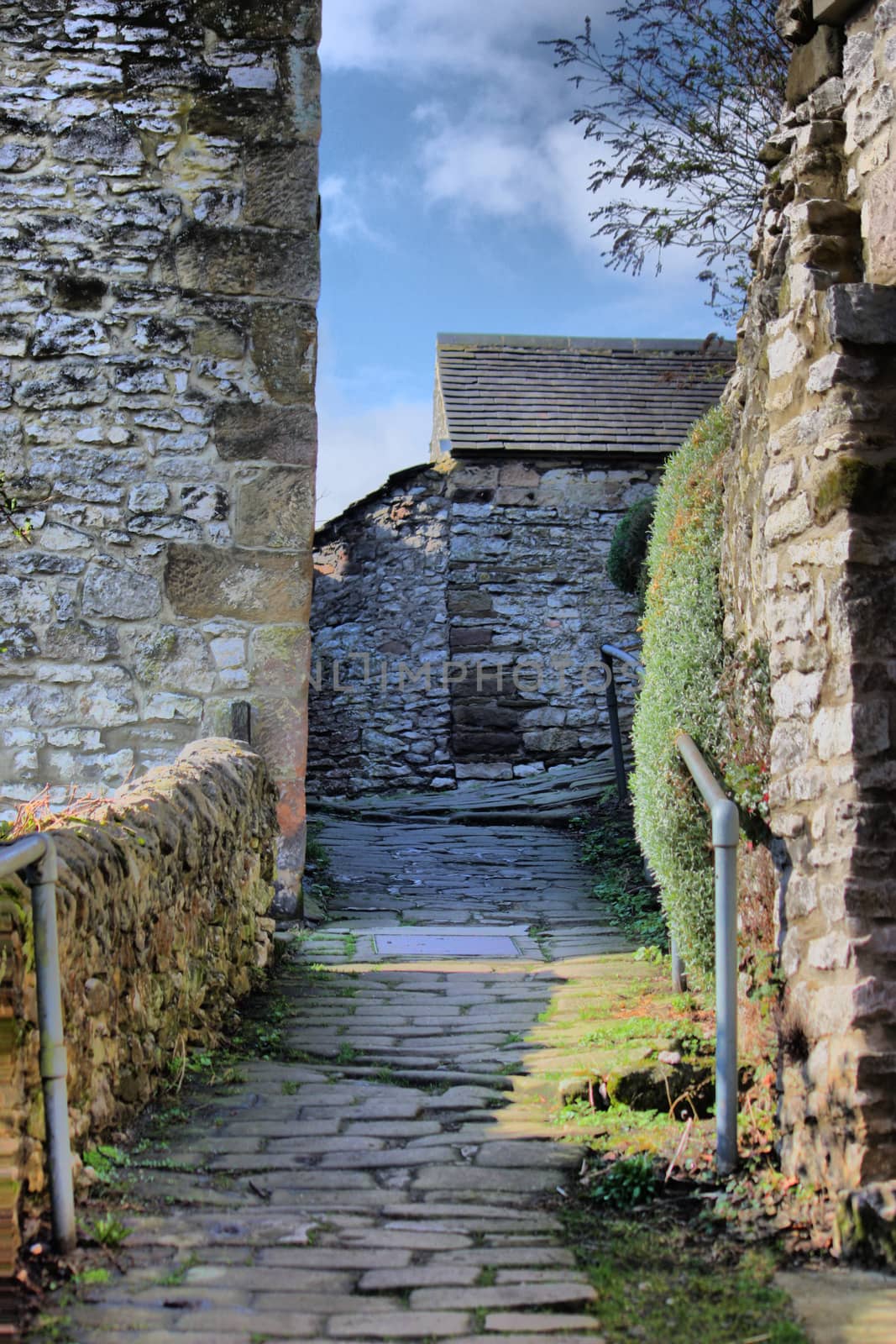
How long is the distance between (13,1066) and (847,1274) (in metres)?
1.72

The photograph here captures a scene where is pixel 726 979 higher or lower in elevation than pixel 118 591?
lower

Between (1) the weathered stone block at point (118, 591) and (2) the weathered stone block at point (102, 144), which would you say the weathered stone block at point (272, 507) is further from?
(2) the weathered stone block at point (102, 144)

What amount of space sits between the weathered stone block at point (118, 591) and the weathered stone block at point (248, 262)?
4.66 feet

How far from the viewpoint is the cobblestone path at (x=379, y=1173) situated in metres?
2.36

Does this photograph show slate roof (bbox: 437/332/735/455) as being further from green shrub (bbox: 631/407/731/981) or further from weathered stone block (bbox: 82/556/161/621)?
green shrub (bbox: 631/407/731/981)

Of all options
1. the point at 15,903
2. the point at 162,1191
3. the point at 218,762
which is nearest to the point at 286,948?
the point at 218,762

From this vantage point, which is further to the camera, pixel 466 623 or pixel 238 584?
pixel 466 623

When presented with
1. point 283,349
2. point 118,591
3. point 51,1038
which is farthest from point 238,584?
point 51,1038

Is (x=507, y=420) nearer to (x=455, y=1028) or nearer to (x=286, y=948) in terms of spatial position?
(x=286, y=948)

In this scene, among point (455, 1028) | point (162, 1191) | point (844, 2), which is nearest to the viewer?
point (162, 1191)

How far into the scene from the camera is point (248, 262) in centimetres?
625

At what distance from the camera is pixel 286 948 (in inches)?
229

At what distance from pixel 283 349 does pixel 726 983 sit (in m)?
4.18

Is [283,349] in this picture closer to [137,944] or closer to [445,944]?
[445,944]
